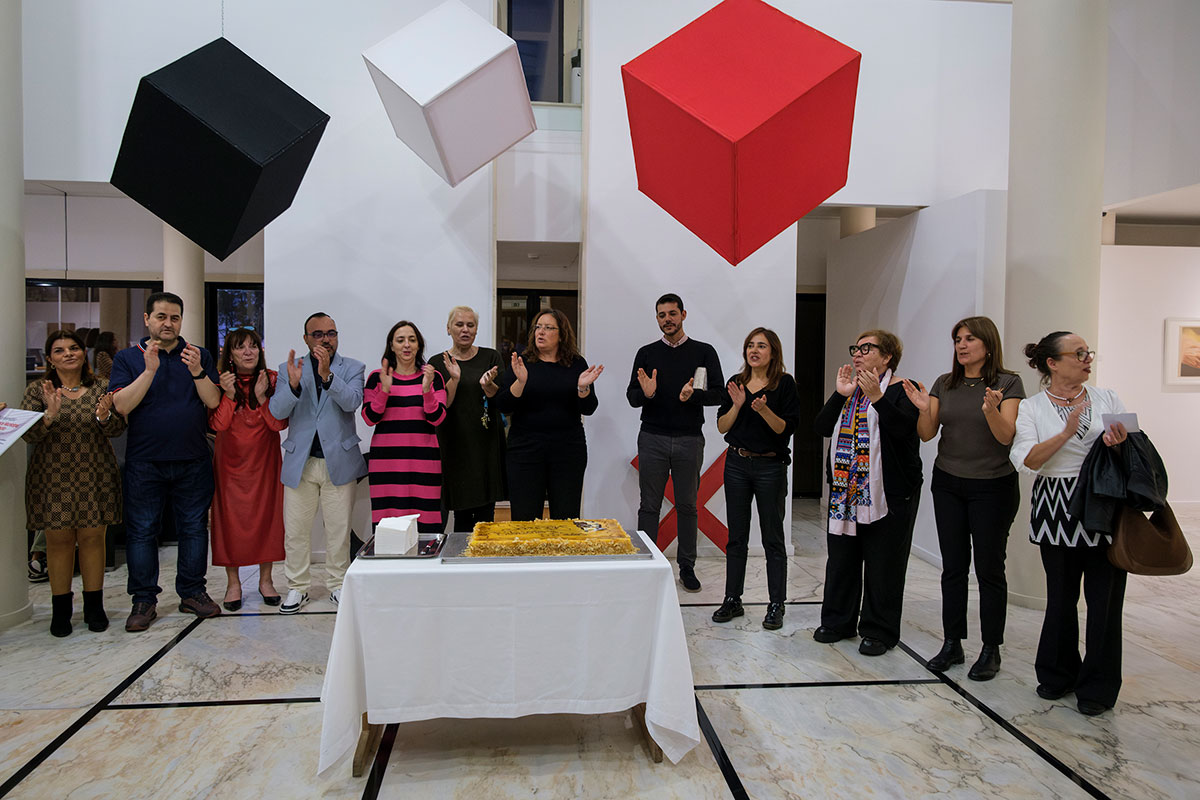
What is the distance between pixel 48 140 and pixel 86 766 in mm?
3986

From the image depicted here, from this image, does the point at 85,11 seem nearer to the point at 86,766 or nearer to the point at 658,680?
the point at 86,766

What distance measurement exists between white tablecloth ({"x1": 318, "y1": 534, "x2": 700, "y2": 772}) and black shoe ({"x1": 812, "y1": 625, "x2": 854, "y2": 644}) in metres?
1.37

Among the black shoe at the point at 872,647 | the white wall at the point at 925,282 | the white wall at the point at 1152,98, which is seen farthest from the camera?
the white wall at the point at 1152,98

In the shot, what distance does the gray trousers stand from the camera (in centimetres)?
434

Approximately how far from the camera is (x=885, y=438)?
11.1ft

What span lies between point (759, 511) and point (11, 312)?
3869 mm

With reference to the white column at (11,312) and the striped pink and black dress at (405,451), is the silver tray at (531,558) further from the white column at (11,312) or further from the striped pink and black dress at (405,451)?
the white column at (11,312)

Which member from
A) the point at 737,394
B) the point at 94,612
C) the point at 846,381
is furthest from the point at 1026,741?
the point at 94,612

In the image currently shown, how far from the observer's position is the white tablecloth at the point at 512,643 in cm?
236

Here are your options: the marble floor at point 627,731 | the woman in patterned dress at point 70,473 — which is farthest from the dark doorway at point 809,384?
the woman in patterned dress at point 70,473

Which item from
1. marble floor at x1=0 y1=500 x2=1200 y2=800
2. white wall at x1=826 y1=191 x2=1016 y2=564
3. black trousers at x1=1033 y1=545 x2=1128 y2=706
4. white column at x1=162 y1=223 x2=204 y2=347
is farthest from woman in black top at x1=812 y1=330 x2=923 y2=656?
white column at x1=162 y1=223 x2=204 y2=347

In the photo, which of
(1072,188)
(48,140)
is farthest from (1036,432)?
(48,140)

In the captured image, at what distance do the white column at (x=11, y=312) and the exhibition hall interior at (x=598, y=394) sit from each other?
20 millimetres

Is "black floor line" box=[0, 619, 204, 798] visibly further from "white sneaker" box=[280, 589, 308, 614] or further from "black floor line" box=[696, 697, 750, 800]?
"black floor line" box=[696, 697, 750, 800]
